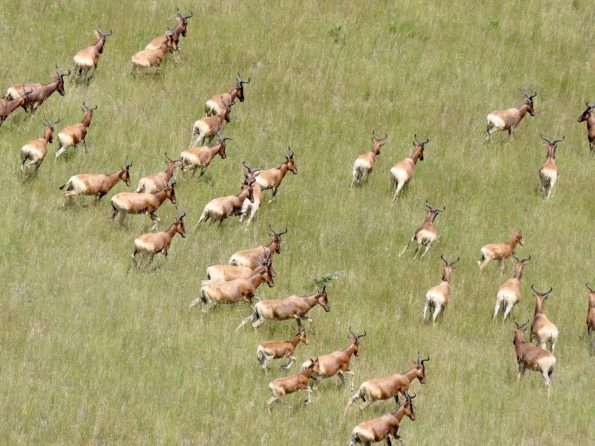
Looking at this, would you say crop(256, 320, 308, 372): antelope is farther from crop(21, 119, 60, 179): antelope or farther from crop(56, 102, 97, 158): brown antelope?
crop(56, 102, 97, 158): brown antelope

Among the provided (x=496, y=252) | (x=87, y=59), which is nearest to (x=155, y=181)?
(x=87, y=59)

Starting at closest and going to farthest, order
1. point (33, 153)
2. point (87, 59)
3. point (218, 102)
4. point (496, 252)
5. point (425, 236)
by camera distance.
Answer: point (33, 153), point (425, 236), point (496, 252), point (218, 102), point (87, 59)

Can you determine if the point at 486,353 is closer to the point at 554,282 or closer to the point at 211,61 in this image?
the point at 554,282

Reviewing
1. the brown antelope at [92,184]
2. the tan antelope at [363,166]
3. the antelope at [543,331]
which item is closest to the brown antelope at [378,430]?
the antelope at [543,331]

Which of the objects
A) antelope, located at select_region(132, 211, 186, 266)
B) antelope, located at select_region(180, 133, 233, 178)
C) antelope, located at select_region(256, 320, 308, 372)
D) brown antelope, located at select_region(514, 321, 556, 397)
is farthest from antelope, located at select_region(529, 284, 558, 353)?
antelope, located at select_region(180, 133, 233, 178)

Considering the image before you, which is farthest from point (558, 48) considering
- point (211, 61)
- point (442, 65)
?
point (211, 61)

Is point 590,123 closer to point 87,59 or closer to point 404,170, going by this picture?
point 404,170
